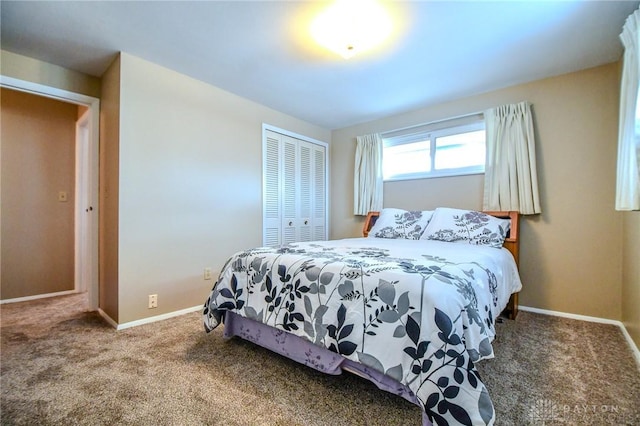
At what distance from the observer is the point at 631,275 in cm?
198

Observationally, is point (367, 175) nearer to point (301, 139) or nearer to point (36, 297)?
point (301, 139)

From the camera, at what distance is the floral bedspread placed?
3.34 ft

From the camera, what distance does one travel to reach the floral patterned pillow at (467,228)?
2.47m

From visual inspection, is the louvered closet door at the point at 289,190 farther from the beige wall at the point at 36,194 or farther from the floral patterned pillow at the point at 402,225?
the beige wall at the point at 36,194

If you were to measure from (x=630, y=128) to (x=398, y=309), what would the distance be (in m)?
1.95

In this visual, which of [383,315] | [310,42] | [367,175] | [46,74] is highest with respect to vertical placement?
[310,42]

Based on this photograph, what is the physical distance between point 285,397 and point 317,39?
7.76 ft

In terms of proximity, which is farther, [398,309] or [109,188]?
[109,188]

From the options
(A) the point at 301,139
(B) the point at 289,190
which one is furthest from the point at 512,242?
(A) the point at 301,139

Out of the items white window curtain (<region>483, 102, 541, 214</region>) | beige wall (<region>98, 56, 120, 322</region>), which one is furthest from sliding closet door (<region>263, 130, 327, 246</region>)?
white window curtain (<region>483, 102, 541, 214</region>)

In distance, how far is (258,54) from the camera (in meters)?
2.31

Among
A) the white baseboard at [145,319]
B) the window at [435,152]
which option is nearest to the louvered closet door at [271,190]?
the white baseboard at [145,319]

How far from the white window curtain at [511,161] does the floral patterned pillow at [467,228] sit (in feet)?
0.82

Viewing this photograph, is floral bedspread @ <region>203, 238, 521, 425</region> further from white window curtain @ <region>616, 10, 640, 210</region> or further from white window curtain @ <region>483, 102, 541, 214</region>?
white window curtain @ <region>483, 102, 541, 214</region>
